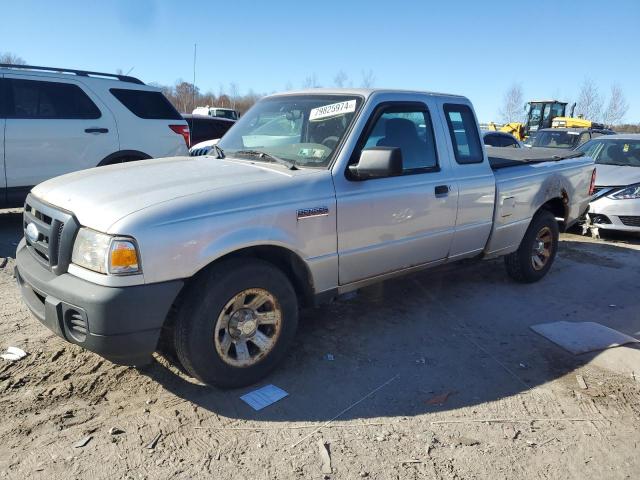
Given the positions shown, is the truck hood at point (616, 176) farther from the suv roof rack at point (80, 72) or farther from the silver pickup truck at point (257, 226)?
the suv roof rack at point (80, 72)

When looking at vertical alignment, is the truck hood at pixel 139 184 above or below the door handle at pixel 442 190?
above

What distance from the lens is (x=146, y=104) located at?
24.1ft

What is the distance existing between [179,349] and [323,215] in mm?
1222

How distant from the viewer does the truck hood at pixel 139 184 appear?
2.80 m

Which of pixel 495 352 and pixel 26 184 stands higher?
pixel 26 184

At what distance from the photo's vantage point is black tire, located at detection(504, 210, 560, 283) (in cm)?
543

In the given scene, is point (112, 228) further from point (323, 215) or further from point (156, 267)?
→ point (323, 215)

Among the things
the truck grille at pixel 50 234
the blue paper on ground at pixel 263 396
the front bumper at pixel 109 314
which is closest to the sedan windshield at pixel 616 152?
the blue paper on ground at pixel 263 396

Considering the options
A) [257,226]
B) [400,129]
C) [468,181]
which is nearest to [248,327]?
[257,226]

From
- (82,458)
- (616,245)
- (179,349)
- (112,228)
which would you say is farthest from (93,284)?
(616,245)

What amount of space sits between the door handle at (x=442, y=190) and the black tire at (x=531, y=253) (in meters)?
1.69

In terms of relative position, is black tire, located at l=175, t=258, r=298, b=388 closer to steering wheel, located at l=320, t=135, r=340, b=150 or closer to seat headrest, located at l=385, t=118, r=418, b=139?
steering wheel, located at l=320, t=135, r=340, b=150

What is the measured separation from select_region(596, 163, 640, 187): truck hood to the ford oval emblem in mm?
8042

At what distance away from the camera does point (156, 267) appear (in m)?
2.71
